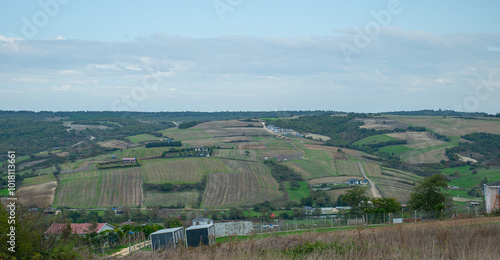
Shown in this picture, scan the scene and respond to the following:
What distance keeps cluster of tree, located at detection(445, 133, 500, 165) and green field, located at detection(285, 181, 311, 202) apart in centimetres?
2991

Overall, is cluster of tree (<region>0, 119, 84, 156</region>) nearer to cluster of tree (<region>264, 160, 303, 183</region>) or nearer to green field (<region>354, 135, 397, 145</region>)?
cluster of tree (<region>264, 160, 303, 183</region>)

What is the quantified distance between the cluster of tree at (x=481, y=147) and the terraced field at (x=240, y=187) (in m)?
33.4

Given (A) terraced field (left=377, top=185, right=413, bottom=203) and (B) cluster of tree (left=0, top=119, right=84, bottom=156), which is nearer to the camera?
(A) terraced field (left=377, top=185, right=413, bottom=203)

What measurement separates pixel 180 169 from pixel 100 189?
11.6 meters

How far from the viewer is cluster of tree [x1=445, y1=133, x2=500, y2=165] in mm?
67588

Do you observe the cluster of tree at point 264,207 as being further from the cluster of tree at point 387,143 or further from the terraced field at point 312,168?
the cluster of tree at point 387,143

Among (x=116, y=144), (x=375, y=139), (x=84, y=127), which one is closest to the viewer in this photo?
(x=116, y=144)

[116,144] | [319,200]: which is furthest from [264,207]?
[116,144]

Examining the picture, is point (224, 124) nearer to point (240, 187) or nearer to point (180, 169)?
point (180, 169)

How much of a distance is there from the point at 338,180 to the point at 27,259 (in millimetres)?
48246

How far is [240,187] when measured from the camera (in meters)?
50.7

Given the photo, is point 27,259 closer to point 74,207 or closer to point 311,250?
point 311,250

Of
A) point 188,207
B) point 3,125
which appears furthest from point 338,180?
point 3,125

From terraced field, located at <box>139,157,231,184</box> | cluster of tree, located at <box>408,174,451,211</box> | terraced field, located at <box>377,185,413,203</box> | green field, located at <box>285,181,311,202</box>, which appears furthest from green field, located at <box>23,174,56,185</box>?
cluster of tree, located at <box>408,174,451,211</box>
